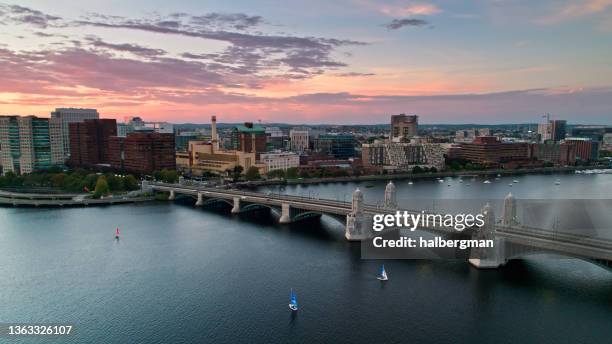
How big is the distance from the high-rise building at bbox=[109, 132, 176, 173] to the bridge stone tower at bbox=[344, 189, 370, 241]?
7714 cm

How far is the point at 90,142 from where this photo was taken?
134 metres

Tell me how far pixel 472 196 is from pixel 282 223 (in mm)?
45612

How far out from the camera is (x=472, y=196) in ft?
291

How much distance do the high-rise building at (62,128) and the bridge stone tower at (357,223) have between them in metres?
116

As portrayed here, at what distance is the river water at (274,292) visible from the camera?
2980 centimetres

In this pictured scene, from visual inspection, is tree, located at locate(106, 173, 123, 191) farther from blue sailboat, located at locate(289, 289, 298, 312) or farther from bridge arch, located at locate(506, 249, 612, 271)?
bridge arch, located at locate(506, 249, 612, 271)

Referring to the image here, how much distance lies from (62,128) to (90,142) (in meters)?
19.8

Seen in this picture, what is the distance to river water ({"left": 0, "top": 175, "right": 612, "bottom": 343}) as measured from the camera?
97.8ft

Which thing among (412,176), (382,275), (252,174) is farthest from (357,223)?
(412,176)

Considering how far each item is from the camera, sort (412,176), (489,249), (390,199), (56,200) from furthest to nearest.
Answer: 1. (412,176)
2. (56,200)
3. (390,199)
4. (489,249)

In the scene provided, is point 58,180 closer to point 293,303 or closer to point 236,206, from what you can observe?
point 236,206

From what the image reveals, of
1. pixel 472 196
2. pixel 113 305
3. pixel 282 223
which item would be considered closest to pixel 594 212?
pixel 472 196

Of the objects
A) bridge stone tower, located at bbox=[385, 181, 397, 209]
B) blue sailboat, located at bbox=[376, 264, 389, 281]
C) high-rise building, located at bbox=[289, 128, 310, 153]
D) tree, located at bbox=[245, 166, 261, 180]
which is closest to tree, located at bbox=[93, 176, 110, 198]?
tree, located at bbox=[245, 166, 261, 180]

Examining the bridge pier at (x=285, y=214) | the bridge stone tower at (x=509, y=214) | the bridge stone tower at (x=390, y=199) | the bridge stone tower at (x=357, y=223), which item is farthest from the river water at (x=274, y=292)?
the bridge stone tower at (x=390, y=199)
